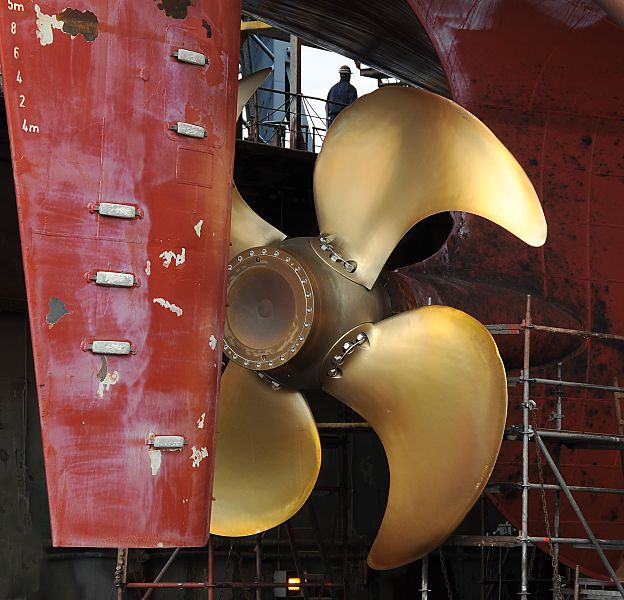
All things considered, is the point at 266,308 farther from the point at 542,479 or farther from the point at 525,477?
the point at 542,479

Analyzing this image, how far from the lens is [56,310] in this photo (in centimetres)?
511

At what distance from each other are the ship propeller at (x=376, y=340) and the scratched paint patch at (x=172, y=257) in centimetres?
101

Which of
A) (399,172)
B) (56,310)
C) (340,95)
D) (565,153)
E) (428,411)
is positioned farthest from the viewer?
(340,95)

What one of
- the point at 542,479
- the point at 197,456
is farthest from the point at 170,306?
the point at 542,479

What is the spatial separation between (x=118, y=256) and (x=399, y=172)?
1.93m

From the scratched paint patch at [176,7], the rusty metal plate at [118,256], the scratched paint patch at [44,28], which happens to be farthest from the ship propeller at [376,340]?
the scratched paint patch at [44,28]

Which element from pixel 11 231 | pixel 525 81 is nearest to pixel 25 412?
pixel 11 231

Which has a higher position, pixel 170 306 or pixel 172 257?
pixel 172 257

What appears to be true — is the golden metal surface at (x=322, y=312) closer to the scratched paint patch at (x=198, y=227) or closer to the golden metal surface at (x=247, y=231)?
the golden metal surface at (x=247, y=231)

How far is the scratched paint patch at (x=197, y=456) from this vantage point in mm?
5289

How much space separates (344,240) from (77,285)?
194 centimetres

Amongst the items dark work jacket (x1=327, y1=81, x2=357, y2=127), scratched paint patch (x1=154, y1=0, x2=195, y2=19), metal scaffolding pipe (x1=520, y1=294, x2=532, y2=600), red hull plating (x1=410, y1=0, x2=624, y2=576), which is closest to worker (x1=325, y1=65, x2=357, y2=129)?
dark work jacket (x1=327, y1=81, x2=357, y2=127)

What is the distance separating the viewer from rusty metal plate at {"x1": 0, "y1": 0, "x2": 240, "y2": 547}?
16.6ft

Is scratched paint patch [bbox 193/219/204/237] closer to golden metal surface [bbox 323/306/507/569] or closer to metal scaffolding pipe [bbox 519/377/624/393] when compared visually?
golden metal surface [bbox 323/306/507/569]
